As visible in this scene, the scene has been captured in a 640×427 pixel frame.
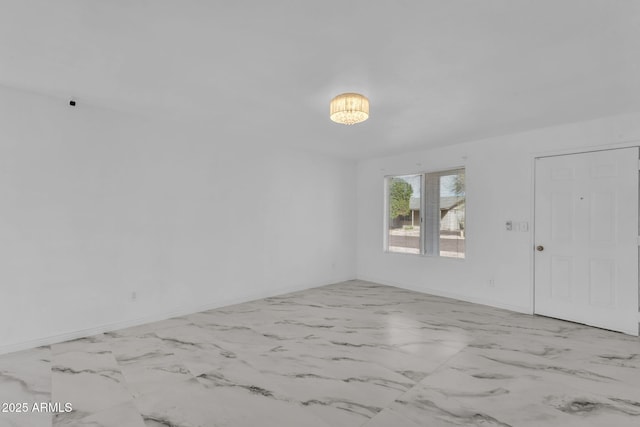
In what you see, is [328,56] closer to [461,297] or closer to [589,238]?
[589,238]

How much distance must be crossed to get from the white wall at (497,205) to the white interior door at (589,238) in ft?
0.48

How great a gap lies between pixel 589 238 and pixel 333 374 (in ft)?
11.4

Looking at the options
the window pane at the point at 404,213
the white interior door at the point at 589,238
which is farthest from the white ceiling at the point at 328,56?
the window pane at the point at 404,213

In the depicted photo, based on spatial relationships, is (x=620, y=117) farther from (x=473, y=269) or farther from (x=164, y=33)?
(x=164, y=33)

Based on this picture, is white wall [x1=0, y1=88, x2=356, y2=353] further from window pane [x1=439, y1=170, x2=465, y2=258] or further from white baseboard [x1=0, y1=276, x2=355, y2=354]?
window pane [x1=439, y1=170, x2=465, y2=258]

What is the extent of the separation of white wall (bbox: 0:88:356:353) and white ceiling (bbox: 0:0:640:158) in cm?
40

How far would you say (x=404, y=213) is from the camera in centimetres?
588

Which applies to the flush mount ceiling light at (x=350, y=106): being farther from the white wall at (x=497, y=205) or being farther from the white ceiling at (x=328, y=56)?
the white wall at (x=497, y=205)

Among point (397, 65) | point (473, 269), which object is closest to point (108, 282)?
point (397, 65)

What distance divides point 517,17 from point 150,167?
12.3 feet

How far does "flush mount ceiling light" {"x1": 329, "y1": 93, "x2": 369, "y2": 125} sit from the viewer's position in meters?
2.80

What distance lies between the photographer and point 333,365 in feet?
9.12

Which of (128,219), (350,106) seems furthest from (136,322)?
(350,106)

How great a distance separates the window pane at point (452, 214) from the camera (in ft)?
16.7
